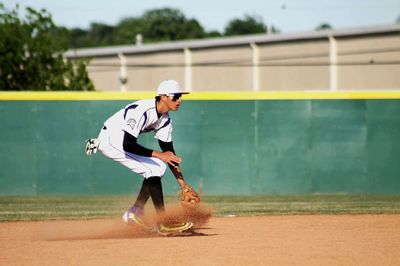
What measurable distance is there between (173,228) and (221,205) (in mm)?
4777

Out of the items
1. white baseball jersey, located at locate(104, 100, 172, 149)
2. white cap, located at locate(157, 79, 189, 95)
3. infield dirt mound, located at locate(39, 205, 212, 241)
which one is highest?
white cap, located at locate(157, 79, 189, 95)

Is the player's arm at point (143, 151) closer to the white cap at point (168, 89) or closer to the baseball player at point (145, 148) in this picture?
the baseball player at point (145, 148)

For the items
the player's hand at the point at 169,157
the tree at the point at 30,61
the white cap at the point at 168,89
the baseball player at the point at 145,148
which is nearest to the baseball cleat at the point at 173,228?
the baseball player at the point at 145,148

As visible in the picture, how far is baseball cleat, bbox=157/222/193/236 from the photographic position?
370 inches

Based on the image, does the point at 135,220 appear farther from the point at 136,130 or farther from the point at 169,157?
the point at 136,130

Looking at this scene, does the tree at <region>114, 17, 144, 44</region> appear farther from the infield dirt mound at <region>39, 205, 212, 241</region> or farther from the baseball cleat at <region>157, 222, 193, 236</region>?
the baseball cleat at <region>157, 222, 193, 236</region>

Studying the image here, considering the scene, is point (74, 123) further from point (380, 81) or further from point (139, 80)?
point (139, 80)

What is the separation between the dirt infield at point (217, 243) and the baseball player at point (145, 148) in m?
0.41

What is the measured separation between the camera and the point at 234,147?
54.3 ft

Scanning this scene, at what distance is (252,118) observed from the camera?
16.6m

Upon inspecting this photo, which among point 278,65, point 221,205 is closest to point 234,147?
point 221,205

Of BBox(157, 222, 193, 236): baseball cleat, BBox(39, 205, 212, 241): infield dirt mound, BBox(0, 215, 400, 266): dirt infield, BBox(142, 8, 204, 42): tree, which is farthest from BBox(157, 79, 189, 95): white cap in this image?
BBox(142, 8, 204, 42): tree

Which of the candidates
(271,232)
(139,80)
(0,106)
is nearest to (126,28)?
(139,80)

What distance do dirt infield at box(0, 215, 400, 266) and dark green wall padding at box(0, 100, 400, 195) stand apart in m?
4.87
